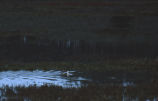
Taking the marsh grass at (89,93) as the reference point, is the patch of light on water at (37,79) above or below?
below

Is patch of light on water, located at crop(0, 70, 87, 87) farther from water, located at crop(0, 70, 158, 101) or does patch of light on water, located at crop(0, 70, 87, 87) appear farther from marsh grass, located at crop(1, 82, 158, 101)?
marsh grass, located at crop(1, 82, 158, 101)

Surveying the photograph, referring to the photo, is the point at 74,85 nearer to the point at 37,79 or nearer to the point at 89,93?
the point at 89,93

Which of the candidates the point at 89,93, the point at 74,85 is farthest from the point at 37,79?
the point at 89,93

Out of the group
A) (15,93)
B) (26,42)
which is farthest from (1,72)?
(26,42)

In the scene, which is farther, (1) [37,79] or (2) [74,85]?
(1) [37,79]

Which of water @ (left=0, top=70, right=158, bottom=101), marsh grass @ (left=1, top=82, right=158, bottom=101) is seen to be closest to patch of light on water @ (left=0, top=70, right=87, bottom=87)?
water @ (left=0, top=70, right=158, bottom=101)

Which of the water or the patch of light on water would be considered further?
the patch of light on water

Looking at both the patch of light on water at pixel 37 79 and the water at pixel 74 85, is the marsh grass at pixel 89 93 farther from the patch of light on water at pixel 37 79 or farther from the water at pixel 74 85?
the patch of light on water at pixel 37 79

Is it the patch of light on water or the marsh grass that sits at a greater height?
the marsh grass

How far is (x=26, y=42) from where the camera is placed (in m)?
28.2

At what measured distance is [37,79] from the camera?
13.6 metres

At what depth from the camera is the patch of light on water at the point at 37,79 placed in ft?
41.4

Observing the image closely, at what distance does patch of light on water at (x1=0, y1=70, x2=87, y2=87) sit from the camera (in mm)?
12609

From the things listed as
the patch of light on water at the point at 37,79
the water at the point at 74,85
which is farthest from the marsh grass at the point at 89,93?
the patch of light on water at the point at 37,79
